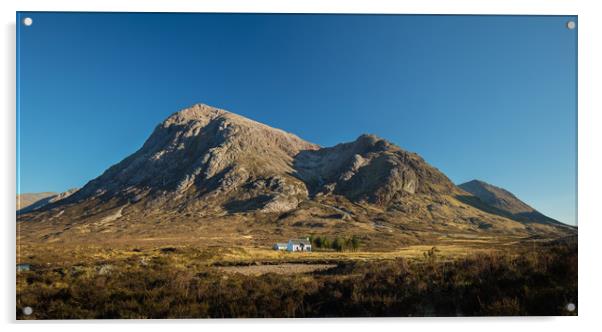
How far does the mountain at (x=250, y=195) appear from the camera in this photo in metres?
27.8

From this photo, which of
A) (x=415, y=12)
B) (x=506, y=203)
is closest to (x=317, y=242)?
(x=506, y=203)

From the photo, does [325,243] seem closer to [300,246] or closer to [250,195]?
[300,246]

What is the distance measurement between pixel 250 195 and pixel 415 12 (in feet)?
216

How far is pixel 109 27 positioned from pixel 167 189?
65.1 metres

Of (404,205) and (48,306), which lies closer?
(48,306)

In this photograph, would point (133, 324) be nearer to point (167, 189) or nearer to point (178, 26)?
point (178, 26)

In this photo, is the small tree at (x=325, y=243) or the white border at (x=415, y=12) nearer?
the white border at (x=415, y=12)

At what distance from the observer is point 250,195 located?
7119 cm

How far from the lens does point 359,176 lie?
51219mm

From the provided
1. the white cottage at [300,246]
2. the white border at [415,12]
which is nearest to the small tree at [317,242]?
the white cottage at [300,246]

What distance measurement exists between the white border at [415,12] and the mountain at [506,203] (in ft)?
4.75

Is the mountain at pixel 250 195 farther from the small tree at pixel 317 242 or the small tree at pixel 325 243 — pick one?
the small tree at pixel 317 242

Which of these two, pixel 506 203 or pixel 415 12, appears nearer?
pixel 415 12
